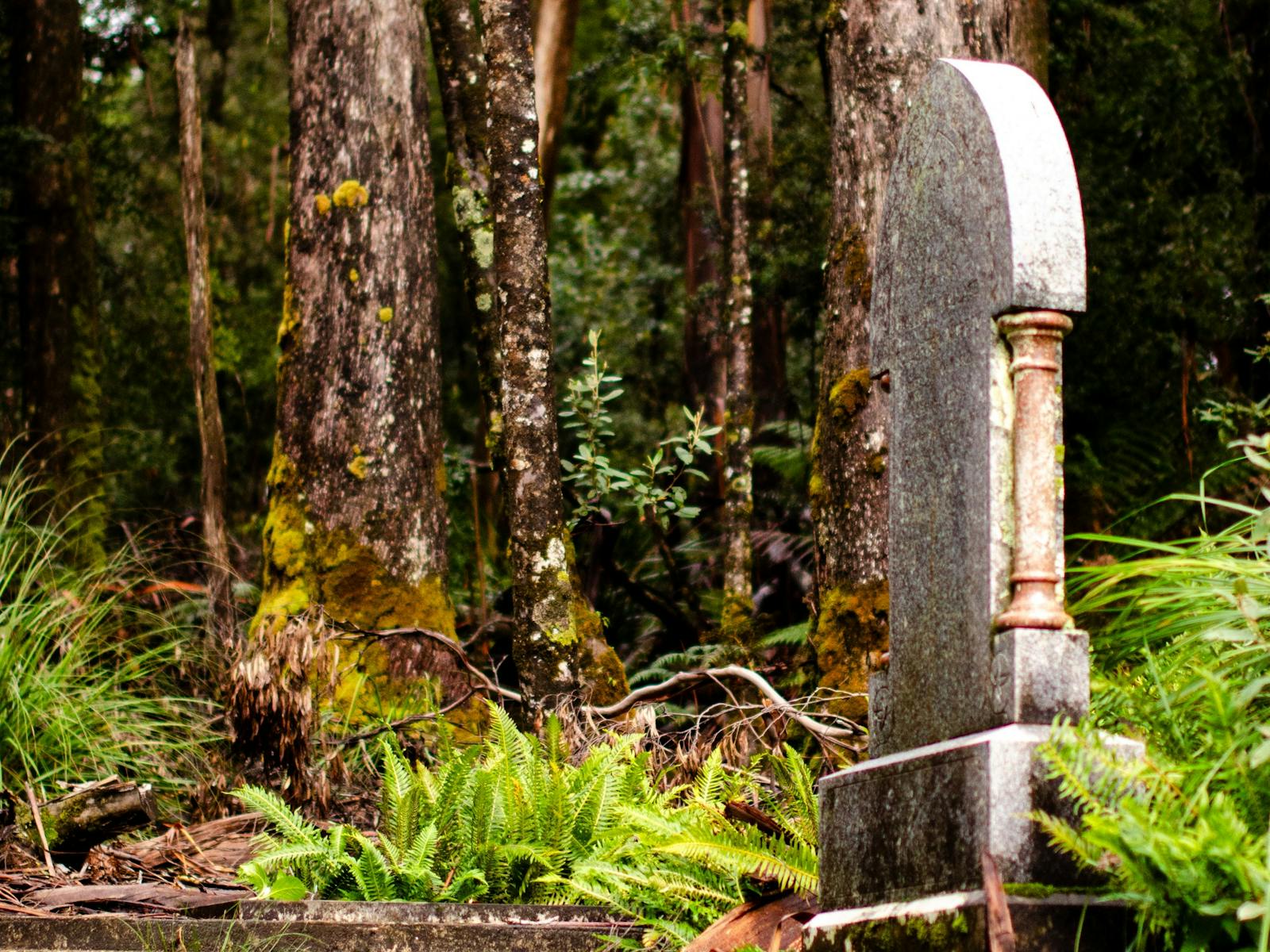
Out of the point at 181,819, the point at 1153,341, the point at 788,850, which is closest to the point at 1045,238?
the point at 788,850

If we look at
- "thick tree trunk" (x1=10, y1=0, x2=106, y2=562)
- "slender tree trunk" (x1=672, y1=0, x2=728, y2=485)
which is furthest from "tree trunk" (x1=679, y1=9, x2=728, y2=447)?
"thick tree trunk" (x1=10, y1=0, x2=106, y2=562)

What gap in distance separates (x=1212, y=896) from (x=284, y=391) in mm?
6761

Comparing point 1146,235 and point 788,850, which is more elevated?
point 1146,235

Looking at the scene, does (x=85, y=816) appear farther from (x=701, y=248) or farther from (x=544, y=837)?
(x=701, y=248)

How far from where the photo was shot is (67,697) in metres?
6.21

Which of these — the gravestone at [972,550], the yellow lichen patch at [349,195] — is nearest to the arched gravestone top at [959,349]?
the gravestone at [972,550]

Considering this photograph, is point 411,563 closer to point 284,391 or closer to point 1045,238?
point 284,391

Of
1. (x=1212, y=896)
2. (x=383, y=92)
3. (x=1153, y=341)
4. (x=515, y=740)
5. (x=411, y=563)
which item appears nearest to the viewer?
(x=1212, y=896)

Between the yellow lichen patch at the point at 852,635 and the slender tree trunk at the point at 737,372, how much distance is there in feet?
6.39

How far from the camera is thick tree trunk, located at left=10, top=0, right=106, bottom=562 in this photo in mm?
13828

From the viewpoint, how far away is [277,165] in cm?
2422

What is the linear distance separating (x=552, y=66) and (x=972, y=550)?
42.5 feet

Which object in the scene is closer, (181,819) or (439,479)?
(181,819)

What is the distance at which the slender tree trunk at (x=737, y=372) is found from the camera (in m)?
8.46
